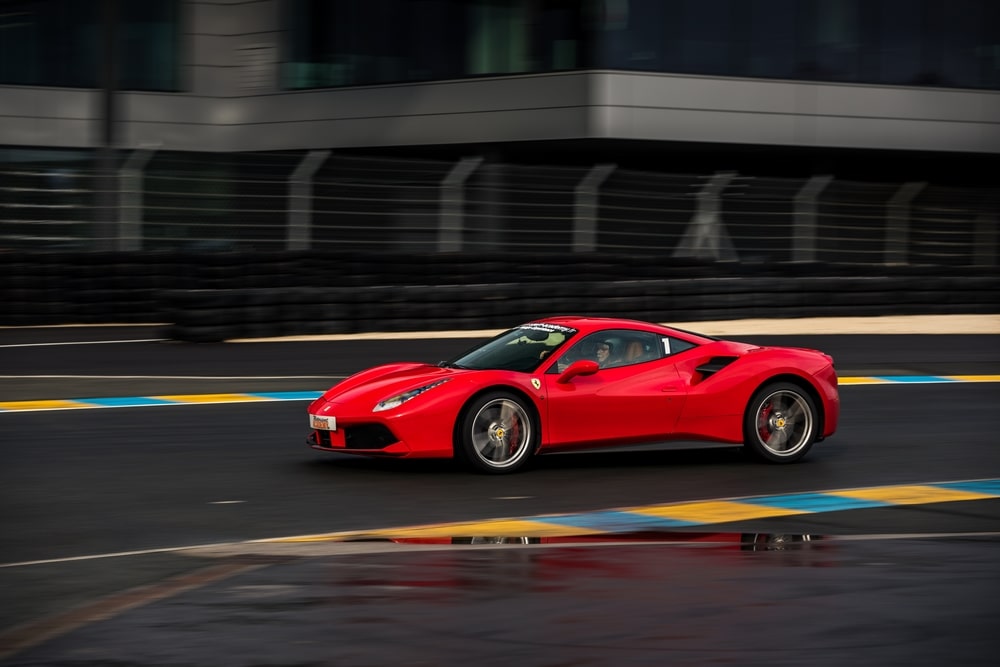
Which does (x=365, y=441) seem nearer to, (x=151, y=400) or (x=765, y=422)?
(x=765, y=422)

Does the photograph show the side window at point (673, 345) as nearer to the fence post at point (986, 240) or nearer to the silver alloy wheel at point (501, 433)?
the silver alloy wheel at point (501, 433)

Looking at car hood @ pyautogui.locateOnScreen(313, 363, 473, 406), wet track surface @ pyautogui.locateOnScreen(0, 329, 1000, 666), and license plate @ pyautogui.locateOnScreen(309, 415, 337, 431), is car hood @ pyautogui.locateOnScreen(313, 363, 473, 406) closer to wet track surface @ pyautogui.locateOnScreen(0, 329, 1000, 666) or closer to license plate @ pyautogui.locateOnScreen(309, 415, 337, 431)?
license plate @ pyautogui.locateOnScreen(309, 415, 337, 431)

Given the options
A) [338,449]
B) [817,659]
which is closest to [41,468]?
[338,449]

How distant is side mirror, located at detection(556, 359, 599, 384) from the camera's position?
10117 millimetres

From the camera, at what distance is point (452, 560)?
23.4 feet

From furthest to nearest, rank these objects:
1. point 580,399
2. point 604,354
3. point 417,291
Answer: point 417,291 < point 604,354 < point 580,399

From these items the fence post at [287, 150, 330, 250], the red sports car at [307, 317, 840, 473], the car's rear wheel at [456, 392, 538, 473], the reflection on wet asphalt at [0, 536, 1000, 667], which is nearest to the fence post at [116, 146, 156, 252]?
the fence post at [287, 150, 330, 250]

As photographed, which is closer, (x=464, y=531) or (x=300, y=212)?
(x=464, y=531)

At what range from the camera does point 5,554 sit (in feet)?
24.4

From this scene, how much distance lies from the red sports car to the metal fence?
1192 centimetres

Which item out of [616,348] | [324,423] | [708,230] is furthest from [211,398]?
[708,230]

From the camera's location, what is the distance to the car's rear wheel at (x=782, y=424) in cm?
1068

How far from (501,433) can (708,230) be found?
581 inches

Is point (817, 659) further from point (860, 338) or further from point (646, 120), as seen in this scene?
point (646, 120)
